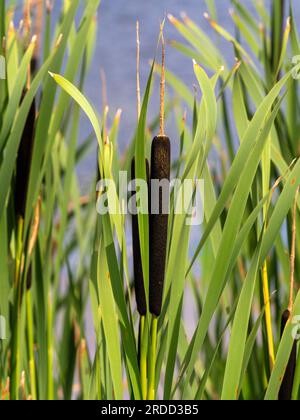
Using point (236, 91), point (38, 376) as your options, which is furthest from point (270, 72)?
point (38, 376)

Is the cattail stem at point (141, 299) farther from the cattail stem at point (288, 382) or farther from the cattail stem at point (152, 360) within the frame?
the cattail stem at point (288, 382)

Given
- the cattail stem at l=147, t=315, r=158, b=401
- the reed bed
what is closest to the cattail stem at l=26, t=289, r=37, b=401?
the reed bed

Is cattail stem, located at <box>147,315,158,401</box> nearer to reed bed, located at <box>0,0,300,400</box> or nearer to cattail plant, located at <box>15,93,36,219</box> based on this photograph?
reed bed, located at <box>0,0,300,400</box>

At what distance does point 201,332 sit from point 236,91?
0.84ft

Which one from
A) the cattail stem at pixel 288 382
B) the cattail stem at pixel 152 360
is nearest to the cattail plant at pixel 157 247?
the cattail stem at pixel 152 360

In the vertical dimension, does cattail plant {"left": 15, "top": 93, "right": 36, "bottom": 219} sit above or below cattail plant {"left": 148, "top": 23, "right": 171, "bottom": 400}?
above

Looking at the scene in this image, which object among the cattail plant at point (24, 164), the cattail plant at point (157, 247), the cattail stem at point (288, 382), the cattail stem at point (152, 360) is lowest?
the cattail stem at point (288, 382)

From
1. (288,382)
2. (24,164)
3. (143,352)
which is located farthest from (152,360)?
(24,164)

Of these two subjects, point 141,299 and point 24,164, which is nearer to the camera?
point 141,299

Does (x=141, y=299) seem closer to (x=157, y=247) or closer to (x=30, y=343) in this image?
(x=157, y=247)

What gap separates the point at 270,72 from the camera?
2.92 feet

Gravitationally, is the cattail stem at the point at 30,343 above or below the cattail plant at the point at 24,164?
below

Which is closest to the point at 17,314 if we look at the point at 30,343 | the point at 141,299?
the point at 30,343

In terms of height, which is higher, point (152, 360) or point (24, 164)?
point (24, 164)
